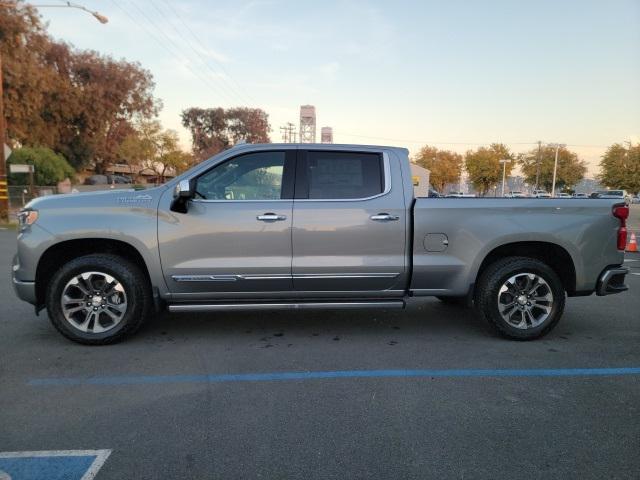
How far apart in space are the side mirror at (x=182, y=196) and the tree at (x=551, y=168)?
76294mm

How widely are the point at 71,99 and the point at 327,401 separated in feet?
140

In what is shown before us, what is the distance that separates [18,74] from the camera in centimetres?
2681

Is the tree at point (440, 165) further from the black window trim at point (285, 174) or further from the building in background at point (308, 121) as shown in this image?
the black window trim at point (285, 174)

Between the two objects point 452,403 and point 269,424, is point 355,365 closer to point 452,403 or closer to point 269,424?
point 452,403

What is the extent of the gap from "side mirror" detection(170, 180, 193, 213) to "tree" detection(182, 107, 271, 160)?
2721 inches

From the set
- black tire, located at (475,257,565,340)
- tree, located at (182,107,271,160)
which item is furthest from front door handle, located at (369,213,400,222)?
tree, located at (182,107,271,160)

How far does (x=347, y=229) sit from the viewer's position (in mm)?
4742

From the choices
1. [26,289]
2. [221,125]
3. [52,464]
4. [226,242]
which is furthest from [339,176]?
[221,125]

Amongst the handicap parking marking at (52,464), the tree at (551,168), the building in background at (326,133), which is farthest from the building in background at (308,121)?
the handicap parking marking at (52,464)

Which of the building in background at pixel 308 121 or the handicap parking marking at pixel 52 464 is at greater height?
the building in background at pixel 308 121

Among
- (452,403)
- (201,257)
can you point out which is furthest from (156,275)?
(452,403)

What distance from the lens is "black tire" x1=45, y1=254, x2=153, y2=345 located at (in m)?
4.59

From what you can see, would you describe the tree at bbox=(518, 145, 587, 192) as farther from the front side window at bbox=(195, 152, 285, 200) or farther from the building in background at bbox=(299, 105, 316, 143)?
the front side window at bbox=(195, 152, 285, 200)

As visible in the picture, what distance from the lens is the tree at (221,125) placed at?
7238 centimetres
